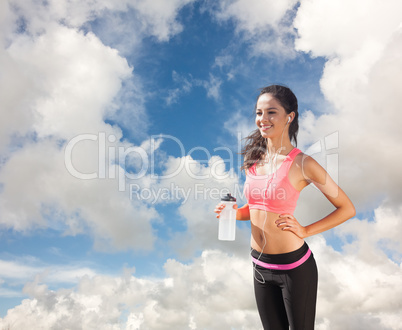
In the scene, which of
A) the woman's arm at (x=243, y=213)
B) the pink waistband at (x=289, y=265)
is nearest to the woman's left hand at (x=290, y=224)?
the pink waistband at (x=289, y=265)

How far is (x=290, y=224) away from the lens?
4359mm

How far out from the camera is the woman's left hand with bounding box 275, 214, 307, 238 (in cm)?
436

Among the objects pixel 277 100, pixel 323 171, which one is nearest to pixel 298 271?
pixel 323 171

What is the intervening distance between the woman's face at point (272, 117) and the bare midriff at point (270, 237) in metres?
1.16

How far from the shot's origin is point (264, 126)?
498 centimetres

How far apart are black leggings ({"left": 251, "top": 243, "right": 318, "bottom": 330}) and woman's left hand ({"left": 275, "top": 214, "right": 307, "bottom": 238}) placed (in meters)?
0.20

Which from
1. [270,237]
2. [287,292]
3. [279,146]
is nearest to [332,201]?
[270,237]

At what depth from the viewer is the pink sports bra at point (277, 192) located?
4.51 metres

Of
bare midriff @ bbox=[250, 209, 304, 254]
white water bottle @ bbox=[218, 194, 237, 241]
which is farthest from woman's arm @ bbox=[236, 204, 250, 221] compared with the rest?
bare midriff @ bbox=[250, 209, 304, 254]

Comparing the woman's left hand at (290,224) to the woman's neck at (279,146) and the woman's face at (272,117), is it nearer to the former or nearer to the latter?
the woman's neck at (279,146)

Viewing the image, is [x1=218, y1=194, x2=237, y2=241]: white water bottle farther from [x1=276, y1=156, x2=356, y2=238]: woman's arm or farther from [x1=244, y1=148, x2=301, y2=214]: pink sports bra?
[x1=276, y1=156, x2=356, y2=238]: woman's arm

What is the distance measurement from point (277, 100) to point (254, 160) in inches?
39.0

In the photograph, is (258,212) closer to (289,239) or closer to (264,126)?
(289,239)

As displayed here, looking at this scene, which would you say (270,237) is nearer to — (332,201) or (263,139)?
(332,201)
